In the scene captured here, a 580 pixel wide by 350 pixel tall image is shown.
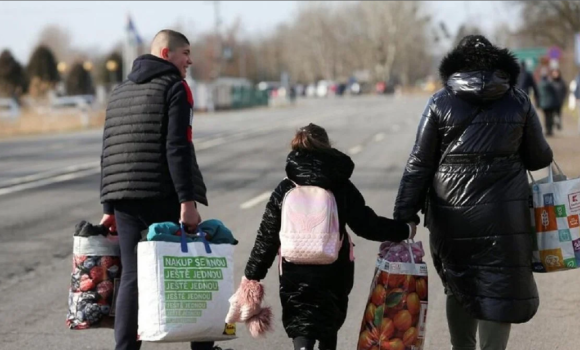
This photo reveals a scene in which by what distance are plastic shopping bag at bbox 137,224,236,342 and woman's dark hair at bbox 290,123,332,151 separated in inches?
29.7

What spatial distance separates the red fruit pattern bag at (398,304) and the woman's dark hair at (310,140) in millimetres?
594

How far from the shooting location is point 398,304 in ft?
17.7

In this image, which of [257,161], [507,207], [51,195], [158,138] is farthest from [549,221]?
[257,161]

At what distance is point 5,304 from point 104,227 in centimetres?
310

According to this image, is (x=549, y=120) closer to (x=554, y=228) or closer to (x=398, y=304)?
(x=554, y=228)

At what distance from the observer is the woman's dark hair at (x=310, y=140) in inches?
211

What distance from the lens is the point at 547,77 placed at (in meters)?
31.7

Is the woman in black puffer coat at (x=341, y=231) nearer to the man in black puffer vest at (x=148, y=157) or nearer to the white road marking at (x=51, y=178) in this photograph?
the man in black puffer vest at (x=148, y=157)

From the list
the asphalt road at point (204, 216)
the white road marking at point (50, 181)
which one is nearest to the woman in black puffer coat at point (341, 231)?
the asphalt road at point (204, 216)

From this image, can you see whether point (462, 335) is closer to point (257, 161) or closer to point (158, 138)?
point (158, 138)

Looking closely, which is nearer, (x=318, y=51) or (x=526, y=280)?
(x=526, y=280)

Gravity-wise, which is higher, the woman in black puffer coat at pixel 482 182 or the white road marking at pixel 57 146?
the woman in black puffer coat at pixel 482 182

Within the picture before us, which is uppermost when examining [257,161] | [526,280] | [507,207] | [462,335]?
[507,207]

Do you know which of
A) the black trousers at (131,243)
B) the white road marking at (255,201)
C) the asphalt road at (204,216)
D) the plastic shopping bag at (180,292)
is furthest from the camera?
the white road marking at (255,201)
